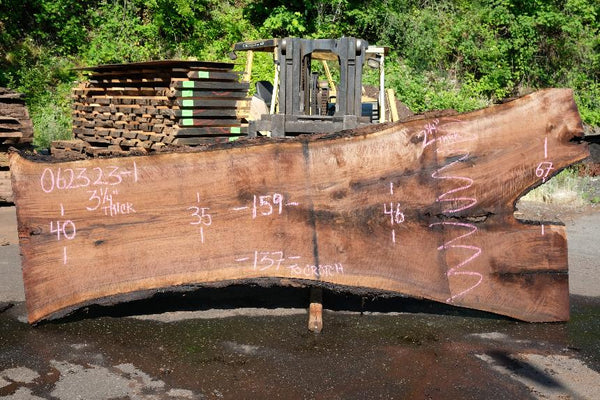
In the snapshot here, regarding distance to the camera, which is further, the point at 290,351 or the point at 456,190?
the point at 456,190

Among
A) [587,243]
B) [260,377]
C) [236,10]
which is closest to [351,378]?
[260,377]

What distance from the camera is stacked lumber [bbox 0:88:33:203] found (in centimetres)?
944

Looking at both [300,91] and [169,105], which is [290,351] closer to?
[169,105]

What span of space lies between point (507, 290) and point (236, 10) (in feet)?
55.6

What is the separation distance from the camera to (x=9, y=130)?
9.73 meters

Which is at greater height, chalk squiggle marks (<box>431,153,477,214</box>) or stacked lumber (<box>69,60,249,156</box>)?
stacked lumber (<box>69,60,249,156</box>)

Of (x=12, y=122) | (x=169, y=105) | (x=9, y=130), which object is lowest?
(x=9, y=130)

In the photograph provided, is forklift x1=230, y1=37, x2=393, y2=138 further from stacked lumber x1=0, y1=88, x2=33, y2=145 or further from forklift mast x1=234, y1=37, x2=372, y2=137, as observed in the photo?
stacked lumber x1=0, y1=88, x2=33, y2=145

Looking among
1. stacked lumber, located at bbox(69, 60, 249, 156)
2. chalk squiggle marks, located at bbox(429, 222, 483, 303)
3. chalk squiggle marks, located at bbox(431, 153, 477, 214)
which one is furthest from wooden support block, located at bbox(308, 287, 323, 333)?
stacked lumber, located at bbox(69, 60, 249, 156)

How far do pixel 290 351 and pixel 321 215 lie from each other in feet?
3.29

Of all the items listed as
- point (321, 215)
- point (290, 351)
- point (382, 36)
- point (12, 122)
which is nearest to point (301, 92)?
point (12, 122)

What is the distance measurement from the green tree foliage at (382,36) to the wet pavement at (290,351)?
43.0 feet

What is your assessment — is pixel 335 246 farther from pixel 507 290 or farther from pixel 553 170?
pixel 553 170

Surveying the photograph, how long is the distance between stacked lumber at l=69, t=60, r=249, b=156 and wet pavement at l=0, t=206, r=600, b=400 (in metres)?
4.20
